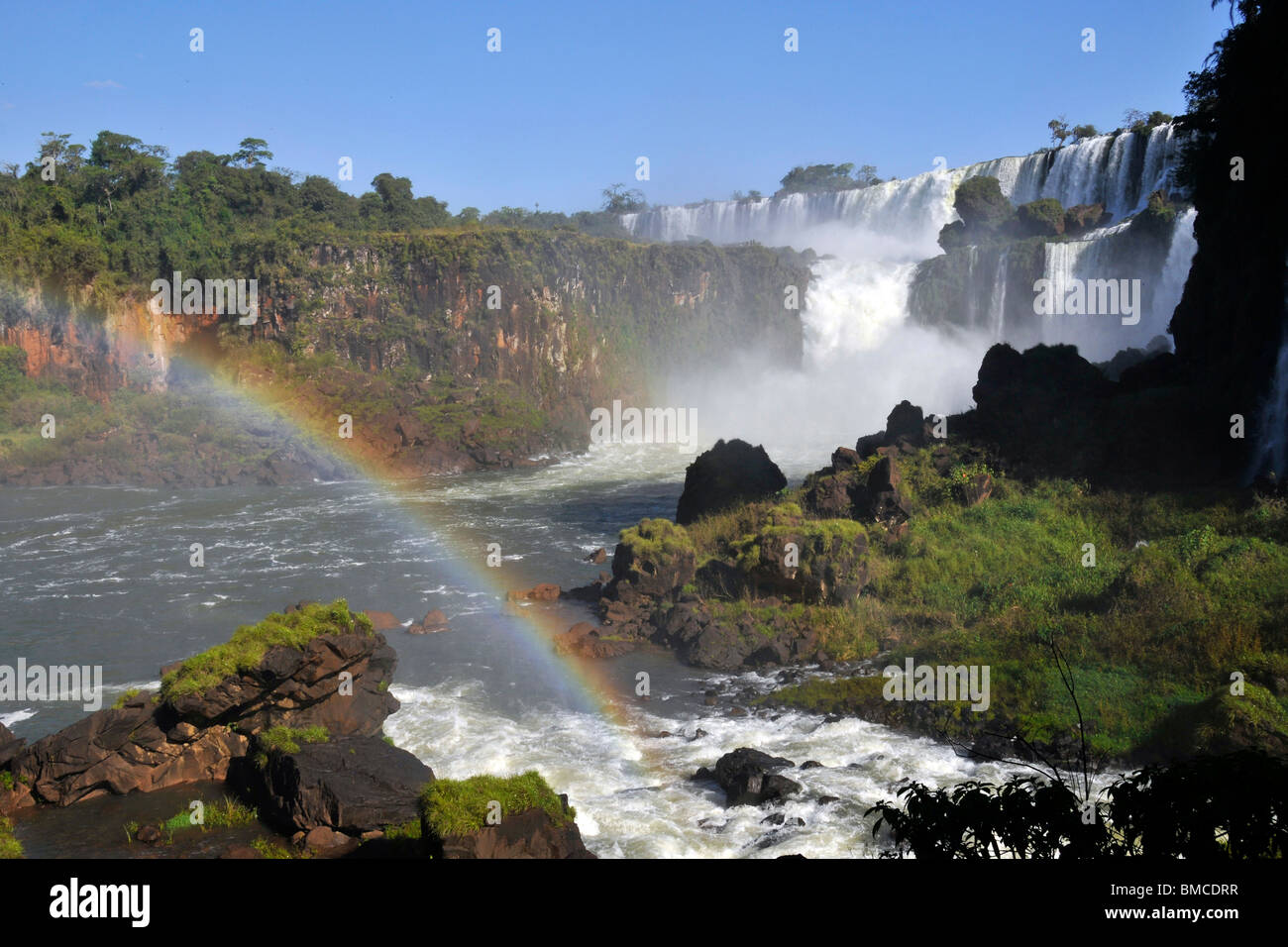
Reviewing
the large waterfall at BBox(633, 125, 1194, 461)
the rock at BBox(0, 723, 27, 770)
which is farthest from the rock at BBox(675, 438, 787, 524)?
the large waterfall at BBox(633, 125, 1194, 461)

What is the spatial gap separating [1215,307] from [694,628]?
1872 centimetres

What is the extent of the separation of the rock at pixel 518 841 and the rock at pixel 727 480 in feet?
58.9

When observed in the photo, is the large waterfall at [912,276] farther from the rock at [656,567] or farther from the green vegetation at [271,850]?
the green vegetation at [271,850]

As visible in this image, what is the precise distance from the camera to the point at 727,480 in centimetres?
2939

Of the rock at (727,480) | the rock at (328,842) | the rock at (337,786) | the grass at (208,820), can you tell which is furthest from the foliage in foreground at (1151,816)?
the rock at (727,480)

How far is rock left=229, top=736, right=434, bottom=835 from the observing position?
1330cm

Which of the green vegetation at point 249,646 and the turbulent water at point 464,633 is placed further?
the green vegetation at point 249,646

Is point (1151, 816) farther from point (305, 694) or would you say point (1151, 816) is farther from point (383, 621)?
point (383, 621)

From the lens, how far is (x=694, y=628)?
872 inches

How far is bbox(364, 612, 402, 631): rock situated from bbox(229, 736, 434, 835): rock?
979cm

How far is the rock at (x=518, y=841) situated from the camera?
35.8 feet

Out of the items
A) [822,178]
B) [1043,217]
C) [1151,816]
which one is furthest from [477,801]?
[822,178]
